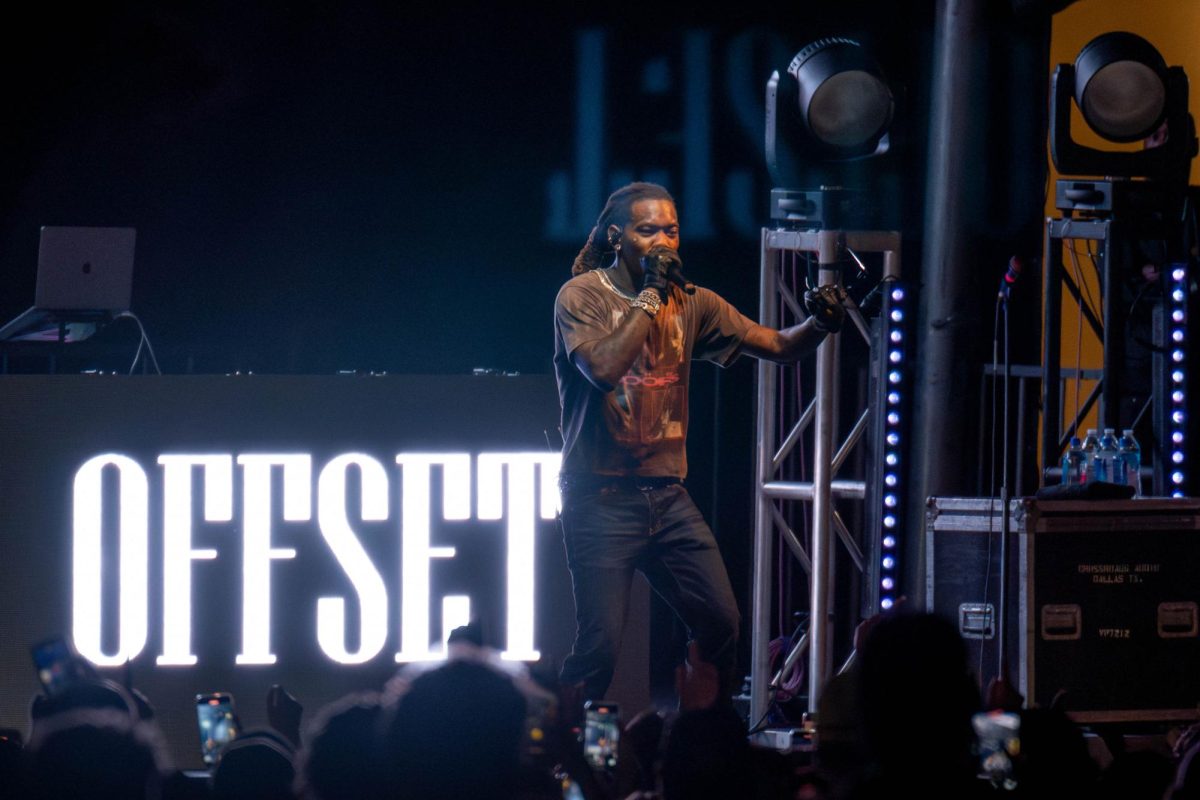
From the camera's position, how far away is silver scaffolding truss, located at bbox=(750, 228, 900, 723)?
219 inches

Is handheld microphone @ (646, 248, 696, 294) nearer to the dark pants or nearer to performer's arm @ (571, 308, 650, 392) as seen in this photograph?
performer's arm @ (571, 308, 650, 392)

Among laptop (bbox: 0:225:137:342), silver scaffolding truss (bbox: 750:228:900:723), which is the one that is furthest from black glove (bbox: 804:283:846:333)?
laptop (bbox: 0:225:137:342)

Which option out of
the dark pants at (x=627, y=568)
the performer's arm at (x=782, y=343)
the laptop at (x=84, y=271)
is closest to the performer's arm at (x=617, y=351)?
the dark pants at (x=627, y=568)

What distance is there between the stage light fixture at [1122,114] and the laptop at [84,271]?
3385mm

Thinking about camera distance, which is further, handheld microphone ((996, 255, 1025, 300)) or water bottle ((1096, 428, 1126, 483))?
water bottle ((1096, 428, 1126, 483))

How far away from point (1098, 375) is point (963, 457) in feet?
2.82

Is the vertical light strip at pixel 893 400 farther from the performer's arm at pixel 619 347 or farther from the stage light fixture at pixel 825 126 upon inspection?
the performer's arm at pixel 619 347

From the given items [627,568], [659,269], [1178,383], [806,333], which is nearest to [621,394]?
[659,269]

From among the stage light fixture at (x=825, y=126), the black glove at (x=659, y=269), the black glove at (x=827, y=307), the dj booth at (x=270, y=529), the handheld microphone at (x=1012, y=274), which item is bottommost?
the dj booth at (x=270, y=529)

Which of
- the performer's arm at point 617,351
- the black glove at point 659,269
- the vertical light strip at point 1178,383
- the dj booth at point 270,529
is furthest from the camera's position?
the vertical light strip at point 1178,383

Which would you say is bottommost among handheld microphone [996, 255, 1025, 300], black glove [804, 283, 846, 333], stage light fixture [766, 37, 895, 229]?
black glove [804, 283, 846, 333]

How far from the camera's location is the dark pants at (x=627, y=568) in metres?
4.42

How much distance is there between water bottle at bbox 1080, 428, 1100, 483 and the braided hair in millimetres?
2057

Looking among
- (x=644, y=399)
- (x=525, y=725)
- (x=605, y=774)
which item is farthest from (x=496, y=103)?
(x=525, y=725)
